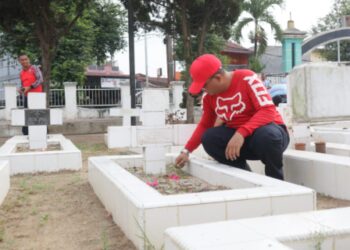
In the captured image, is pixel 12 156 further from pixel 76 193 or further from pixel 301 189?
pixel 301 189

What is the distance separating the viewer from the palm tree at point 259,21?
25109 mm

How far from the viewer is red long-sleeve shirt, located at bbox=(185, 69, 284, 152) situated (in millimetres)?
3371

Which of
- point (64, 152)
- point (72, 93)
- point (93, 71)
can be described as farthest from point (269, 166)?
point (93, 71)

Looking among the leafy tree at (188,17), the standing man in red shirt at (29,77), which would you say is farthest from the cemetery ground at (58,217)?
the leafy tree at (188,17)

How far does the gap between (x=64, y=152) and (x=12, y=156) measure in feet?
1.85

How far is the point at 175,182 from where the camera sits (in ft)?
11.6

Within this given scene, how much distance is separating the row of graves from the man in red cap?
0.59 feet

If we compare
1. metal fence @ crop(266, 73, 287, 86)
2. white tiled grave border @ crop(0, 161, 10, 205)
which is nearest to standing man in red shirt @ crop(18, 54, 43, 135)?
white tiled grave border @ crop(0, 161, 10, 205)

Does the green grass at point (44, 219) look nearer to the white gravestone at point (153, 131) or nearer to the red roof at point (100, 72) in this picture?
the white gravestone at point (153, 131)

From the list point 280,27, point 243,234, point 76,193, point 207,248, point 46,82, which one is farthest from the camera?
point 280,27

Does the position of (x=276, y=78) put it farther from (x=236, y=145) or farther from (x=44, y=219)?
(x=44, y=219)

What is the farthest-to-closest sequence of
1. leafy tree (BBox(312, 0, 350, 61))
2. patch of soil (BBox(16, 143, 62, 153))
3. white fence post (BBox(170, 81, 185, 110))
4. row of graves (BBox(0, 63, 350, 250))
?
leafy tree (BBox(312, 0, 350, 61)), white fence post (BBox(170, 81, 185, 110)), patch of soil (BBox(16, 143, 62, 153)), row of graves (BBox(0, 63, 350, 250))

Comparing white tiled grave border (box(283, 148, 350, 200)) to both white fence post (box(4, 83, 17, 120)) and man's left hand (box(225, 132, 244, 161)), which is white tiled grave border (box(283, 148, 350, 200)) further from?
white fence post (box(4, 83, 17, 120))

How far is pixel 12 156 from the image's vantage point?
5352 mm
